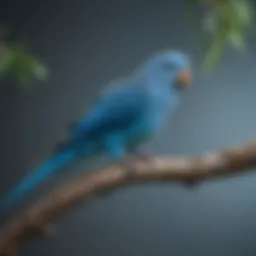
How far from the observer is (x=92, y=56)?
969 millimetres

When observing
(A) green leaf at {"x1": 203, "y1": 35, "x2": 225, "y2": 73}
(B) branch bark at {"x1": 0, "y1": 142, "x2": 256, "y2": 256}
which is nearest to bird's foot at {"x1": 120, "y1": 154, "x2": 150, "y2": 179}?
(B) branch bark at {"x1": 0, "y1": 142, "x2": 256, "y2": 256}

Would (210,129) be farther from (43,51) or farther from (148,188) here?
(43,51)

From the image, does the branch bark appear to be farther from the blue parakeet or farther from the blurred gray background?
the blurred gray background

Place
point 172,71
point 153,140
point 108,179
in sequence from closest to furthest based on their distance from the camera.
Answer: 1. point 108,179
2. point 172,71
3. point 153,140

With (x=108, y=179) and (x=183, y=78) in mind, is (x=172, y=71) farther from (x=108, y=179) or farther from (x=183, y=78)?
(x=108, y=179)

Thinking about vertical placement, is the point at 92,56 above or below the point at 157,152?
above

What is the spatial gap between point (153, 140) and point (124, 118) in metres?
0.24

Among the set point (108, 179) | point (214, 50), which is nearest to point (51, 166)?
point (108, 179)

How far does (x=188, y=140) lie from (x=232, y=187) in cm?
9

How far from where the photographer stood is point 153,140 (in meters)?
0.98

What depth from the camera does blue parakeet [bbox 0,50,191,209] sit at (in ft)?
2.39

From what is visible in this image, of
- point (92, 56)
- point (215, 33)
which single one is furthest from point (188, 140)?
point (215, 33)

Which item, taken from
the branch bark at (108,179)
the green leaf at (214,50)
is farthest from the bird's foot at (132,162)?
the green leaf at (214,50)

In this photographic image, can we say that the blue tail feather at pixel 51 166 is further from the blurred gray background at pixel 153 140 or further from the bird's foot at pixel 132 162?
the blurred gray background at pixel 153 140
